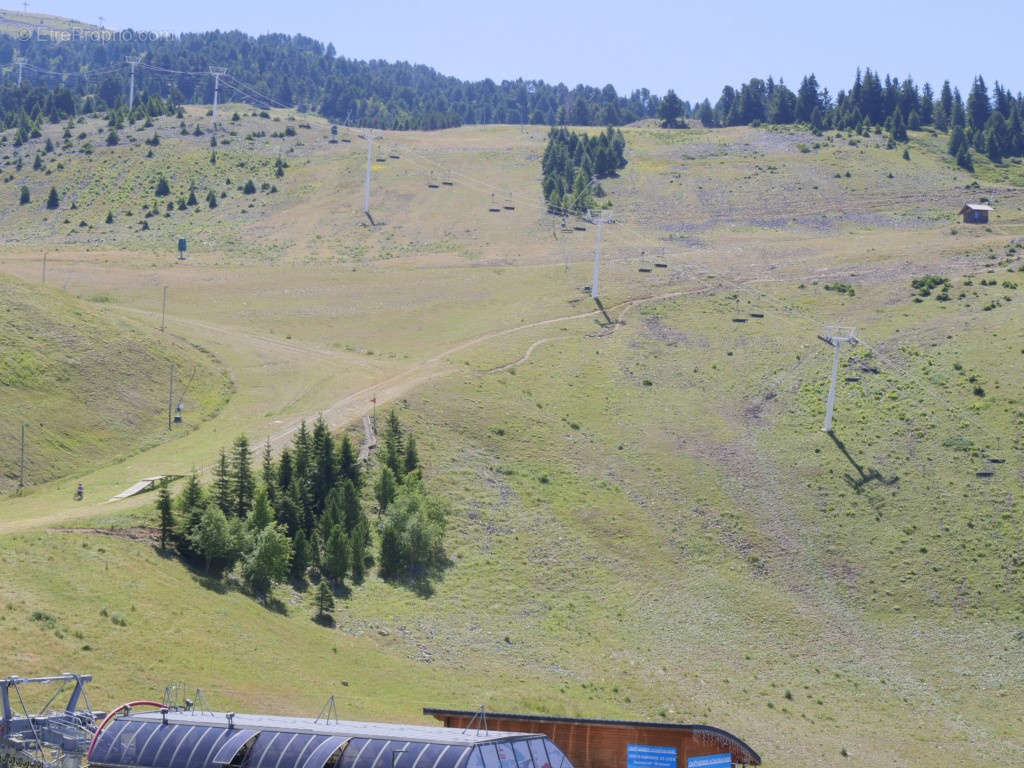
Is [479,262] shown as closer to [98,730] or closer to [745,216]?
[745,216]

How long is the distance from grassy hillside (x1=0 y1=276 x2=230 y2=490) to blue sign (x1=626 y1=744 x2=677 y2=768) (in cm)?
5251

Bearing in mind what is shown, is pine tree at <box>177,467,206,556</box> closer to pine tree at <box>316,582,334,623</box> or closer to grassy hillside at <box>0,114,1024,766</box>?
grassy hillside at <box>0,114,1024,766</box>

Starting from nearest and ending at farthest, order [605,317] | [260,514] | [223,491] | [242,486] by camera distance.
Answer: [260,514] < [223,491] < [242,486] < [605,317]

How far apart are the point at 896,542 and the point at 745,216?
3668 inches

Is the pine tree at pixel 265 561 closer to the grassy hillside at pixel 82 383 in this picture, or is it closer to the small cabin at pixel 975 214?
the grassy hillside at pixel 82 383

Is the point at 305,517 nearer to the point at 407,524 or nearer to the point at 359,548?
the point at 359,548

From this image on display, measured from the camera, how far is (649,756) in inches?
1774

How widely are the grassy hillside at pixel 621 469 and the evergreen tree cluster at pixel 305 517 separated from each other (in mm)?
2022

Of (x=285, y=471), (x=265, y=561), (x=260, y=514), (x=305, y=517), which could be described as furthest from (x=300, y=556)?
(x=285, y=471)

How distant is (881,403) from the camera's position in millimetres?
117188

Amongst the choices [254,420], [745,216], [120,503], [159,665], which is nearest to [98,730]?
[159,665]

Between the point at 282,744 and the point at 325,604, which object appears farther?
the point at 325,604

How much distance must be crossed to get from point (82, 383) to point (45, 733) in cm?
6548

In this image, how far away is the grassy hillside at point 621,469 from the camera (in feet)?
218
